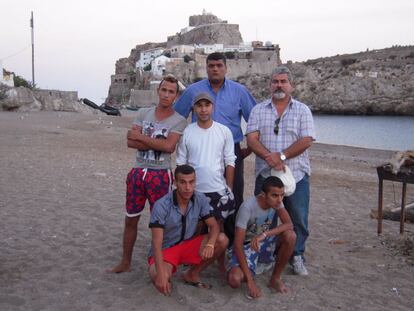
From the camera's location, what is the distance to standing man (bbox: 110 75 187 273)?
4.07m

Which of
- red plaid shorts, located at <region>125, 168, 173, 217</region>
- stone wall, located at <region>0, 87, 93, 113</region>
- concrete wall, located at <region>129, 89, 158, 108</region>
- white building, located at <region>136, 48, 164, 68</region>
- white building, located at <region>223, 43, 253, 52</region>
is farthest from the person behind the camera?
white building, located at <region>136, 48, 164, 68</region>

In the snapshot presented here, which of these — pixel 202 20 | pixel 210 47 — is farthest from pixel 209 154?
pixel 202 20

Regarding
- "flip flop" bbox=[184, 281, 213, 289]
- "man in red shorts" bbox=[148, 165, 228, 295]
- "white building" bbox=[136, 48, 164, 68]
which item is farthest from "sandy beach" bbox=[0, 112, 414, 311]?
"white building" bbox=[136, 48, 164, 68]

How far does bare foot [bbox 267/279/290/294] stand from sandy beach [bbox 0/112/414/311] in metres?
0.06

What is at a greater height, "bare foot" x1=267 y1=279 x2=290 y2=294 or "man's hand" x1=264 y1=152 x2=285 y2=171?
"man's hand" x1=264 y1=152 x2=285 y2=171

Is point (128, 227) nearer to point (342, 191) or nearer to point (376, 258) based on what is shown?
point (376, 258)

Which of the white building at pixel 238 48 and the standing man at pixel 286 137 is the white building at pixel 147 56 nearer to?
the white building at pixel 238 48

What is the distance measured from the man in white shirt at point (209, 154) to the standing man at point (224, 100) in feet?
1.27

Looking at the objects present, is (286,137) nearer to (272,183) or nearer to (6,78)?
(272,183)

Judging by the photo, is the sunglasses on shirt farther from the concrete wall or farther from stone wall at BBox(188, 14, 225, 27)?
stone wall at BBox(188, 14, 225, 27)

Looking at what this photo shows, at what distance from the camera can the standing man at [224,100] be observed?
4395 mm

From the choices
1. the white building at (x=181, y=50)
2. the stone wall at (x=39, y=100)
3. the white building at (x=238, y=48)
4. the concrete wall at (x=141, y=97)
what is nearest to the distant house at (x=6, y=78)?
the stone wall at (x=39, y=100)

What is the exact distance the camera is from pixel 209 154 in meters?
4.03

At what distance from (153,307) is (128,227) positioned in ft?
2.87
